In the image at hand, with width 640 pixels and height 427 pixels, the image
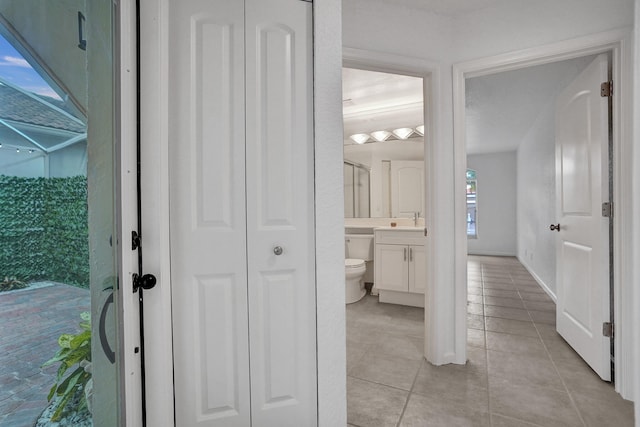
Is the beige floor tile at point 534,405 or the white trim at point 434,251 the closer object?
the beige floor tile at point 534,405

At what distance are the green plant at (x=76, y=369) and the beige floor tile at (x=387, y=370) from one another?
1.60 metres

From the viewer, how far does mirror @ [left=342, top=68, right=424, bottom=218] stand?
3666mm

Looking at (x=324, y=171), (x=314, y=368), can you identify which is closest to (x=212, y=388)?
(x=314, y=368)

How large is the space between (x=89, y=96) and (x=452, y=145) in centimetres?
201

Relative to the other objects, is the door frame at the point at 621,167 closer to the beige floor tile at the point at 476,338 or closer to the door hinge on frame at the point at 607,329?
the door hinge on frame at the point at 607,329

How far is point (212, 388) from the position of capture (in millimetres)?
1160

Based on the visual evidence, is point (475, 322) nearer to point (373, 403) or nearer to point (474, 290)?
point (474, 290)

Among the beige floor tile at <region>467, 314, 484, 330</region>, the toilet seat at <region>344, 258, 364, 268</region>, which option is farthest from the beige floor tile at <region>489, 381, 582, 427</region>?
the toilet seat at <region>344, 258, 364, 268</region>

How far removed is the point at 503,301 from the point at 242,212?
349 centimetres

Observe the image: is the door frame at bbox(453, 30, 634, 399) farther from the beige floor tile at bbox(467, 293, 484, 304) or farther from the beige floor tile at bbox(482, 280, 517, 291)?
the beige floor tile at bbox(482, 280, 517, 291)

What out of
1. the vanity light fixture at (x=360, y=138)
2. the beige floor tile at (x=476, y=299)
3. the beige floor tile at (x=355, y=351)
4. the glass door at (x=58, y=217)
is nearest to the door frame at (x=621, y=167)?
the beige floor tile at (x=355, y=351)

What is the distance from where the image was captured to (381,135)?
3.94 meters

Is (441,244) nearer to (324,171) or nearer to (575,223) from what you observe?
(575,223)

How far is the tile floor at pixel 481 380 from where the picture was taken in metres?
1.55
